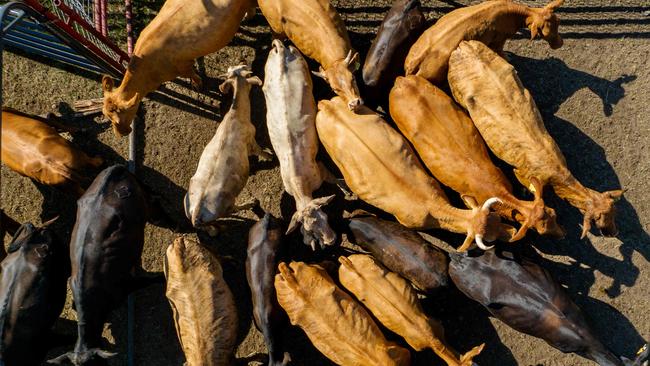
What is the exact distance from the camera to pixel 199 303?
5.60 meters

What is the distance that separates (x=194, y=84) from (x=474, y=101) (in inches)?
110

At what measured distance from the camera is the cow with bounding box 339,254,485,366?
5332mm

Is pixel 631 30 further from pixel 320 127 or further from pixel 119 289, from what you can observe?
pixel 119 289

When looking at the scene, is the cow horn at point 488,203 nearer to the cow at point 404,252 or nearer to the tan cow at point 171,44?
the cow at point 404,252

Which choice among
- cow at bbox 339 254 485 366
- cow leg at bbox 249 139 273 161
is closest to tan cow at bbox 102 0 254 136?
cow leg at bbox 249 139 273 161

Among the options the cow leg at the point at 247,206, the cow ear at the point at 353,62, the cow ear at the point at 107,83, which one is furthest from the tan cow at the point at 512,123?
the cow ear at the point at 107,83

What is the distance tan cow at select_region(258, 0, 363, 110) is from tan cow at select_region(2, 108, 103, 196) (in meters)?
2.38

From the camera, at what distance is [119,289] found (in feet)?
18.8

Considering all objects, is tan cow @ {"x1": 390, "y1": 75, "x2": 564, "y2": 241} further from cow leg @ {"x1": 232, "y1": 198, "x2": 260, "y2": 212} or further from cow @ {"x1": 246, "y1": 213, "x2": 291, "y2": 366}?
cow leg @ {"x1": 232, "y1": 198, "x2": 260, "y2": 212}

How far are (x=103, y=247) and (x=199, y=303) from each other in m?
A: 1.03

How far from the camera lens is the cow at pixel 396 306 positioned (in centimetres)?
533

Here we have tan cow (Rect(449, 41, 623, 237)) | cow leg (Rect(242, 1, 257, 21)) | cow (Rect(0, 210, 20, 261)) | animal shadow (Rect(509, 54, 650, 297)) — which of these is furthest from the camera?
cow (Rect(0, 210, 20, 261))

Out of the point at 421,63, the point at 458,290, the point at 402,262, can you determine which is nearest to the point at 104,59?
the point at 421,63

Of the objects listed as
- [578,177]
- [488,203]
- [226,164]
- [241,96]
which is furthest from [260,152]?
[578,177]
